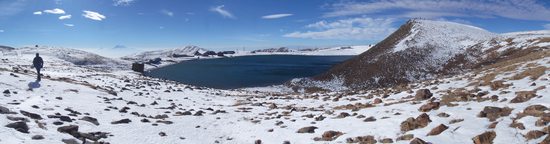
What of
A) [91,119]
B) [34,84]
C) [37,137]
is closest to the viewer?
[37,137]

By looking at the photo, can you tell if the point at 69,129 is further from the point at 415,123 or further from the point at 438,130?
the point at 438,130

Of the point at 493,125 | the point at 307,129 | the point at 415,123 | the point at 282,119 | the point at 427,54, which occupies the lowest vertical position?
the point at 282,119

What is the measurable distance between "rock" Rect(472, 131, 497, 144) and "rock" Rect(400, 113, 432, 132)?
10.5ft

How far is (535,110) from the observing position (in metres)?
17.0

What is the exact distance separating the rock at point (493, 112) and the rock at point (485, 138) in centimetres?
235

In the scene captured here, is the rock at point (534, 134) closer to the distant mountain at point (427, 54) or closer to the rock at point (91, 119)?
the rock at point (91, 119)

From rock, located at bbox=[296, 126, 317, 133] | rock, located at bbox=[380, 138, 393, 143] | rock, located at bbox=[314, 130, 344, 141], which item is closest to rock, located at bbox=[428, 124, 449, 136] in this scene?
rock, located at bbox=[380, 138, 393, 143]

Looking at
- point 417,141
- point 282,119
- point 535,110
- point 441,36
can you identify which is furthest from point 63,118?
point 441,36

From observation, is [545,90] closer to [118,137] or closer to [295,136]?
[295,136]

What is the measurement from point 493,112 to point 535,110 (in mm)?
1655

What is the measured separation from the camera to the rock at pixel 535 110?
16.6 m

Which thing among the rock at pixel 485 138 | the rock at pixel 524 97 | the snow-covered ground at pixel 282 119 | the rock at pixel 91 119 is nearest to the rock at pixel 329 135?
the snow-covered ground at pixel 282 119

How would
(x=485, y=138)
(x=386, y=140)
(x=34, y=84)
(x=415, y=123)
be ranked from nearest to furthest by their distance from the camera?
(x=485, y=138), (x=386, y=140), (x=415, y=123), (x=34, y=84)

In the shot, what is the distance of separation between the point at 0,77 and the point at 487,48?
61.6 m
